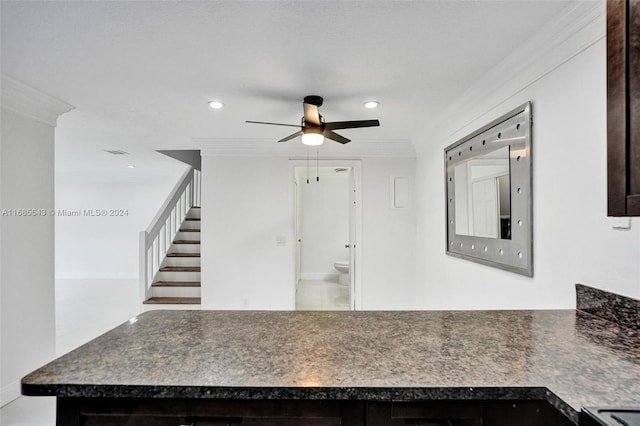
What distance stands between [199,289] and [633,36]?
4.67 meters

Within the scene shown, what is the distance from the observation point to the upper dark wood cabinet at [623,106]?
904 mm

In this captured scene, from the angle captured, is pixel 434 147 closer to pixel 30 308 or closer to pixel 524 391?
pixel 524 391

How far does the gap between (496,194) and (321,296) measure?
3894 mm

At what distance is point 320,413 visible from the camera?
2.75 feet

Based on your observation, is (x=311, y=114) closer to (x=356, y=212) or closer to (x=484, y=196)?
(x=484, y=196)

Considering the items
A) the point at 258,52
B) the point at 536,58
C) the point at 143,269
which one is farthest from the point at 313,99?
the point at 143,269

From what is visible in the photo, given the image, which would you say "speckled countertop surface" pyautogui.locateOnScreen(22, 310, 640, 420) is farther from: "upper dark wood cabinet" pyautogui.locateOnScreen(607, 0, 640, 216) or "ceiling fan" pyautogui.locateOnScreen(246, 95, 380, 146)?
"ceiling fan" pyautogui.locateOnScreen(246, 95, 380, 146)

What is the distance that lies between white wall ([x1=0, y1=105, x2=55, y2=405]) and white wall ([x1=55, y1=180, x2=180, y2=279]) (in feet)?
15.8

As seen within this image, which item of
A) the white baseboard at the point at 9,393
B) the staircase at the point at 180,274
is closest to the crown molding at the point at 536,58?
the staircase at the point at 180,274

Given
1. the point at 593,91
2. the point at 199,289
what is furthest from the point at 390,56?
the point at 199,289

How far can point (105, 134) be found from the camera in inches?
145

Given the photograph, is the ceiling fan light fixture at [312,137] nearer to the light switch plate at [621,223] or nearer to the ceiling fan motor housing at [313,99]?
the ceiling fan motor housing at [313,99]

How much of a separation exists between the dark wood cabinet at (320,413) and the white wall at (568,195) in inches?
32.0

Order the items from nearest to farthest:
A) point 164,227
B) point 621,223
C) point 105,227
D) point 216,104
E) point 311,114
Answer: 1. point 621,223
2. point 311,114
3. point 216,104
4. point 164,227
5. point 105,227
